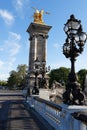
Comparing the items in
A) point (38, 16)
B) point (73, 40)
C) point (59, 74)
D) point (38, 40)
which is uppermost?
point (38, 16)

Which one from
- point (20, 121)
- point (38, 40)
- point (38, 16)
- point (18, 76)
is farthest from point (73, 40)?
point (18, 76)

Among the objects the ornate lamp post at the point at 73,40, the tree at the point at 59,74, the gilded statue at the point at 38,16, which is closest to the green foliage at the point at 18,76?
the tree at the point at 59,74

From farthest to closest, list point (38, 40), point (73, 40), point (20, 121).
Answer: point (38, 40)
point (20, 121)
point (73, 40)

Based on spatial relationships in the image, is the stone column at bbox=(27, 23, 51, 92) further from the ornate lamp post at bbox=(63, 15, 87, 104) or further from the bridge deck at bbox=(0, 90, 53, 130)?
the ornate lamp post at bbox=(63, 15, 87, 104)

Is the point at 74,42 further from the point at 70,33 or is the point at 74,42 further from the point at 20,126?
the point at 20,126

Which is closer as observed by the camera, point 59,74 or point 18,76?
point 59,74

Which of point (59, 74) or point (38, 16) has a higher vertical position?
point (38, 16)

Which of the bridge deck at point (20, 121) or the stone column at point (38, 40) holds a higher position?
the stone column at point (38, 40)

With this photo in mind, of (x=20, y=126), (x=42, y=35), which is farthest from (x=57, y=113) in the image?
(x=42, y=35)

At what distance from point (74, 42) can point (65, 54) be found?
58cm

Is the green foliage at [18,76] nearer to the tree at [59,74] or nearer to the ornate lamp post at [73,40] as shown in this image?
the tree at [59,74]

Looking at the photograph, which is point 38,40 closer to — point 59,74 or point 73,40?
point 73,40

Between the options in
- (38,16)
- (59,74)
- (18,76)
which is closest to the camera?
(38,16)

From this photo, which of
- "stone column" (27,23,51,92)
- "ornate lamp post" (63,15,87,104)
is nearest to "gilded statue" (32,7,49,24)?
"stone column" (27,23,51,92)
